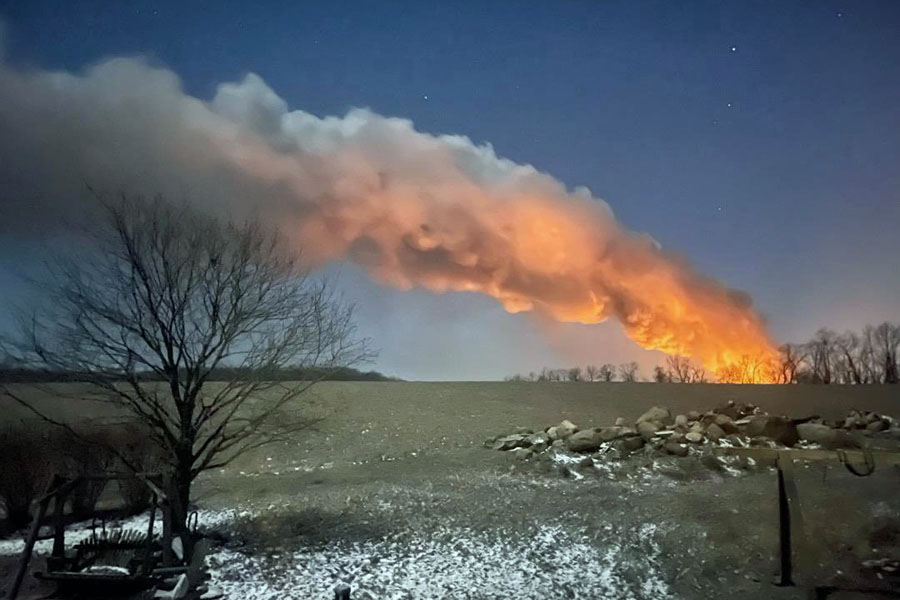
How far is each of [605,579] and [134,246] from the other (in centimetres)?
959

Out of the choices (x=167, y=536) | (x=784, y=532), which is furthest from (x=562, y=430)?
(x=167, y=536)

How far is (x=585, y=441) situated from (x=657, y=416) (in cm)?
330

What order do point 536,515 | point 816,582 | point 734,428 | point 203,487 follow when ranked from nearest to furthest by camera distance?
point 816,582, point 536,515, point 203,487, point 734,428

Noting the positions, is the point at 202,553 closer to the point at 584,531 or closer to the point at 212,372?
the point at 212,372

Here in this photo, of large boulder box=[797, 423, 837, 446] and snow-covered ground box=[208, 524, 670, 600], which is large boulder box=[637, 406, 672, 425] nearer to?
large boulder box=[797, 423, 837, 446]

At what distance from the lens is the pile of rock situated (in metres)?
16.8

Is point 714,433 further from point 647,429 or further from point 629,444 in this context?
point 629,444

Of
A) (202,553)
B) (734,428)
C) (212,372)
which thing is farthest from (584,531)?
(734,428)

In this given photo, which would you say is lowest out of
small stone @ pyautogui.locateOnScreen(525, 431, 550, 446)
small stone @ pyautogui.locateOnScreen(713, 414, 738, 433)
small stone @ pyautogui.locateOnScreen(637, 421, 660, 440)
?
small stone @ pyautogui.locateOnScreen(525, 431, 550, 446)

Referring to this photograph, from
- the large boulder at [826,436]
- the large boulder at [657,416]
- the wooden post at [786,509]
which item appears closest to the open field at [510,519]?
the wooden post at [786,509]

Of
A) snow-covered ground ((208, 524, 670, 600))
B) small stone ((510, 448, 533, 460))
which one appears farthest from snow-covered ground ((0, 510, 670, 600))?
small stone ((510, 448, 533, 460))

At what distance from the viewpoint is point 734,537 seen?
11195 mm

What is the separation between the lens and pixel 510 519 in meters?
12.6

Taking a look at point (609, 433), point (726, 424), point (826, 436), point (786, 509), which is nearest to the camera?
point (786, 509)
